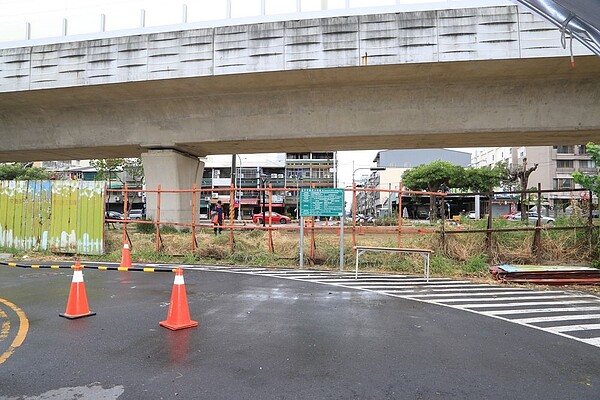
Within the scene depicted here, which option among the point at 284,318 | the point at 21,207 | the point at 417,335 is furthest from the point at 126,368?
the point at 21,207

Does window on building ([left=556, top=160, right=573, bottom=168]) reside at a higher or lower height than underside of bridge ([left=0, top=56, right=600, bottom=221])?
higher

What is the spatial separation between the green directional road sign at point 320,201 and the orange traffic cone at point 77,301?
6534mm

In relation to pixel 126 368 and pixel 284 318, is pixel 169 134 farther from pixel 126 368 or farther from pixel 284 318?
pixel 126 368

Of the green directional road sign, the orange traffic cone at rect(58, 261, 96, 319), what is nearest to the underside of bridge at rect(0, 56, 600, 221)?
the green directional road sign

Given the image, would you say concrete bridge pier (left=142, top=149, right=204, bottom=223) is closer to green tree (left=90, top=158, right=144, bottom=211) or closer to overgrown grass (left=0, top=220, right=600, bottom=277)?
overgrown grass (left=0, top=220, right=600, bottom=277)

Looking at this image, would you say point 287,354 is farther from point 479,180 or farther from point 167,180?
point 479,180

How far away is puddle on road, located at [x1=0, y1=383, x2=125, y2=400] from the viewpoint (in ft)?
12.1

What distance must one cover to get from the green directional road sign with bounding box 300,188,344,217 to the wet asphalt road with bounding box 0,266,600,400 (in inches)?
174

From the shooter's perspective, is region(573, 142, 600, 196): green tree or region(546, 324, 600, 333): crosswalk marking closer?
region(546, 324, 600, 333): crosswalk marking

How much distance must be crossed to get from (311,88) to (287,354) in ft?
36.8

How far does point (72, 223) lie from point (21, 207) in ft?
7.01

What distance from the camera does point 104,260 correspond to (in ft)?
44.3

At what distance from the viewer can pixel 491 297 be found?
8469 mm

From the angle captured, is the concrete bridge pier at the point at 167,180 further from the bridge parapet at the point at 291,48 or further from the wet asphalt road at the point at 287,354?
the wet asphalt road at the point at 287,354
